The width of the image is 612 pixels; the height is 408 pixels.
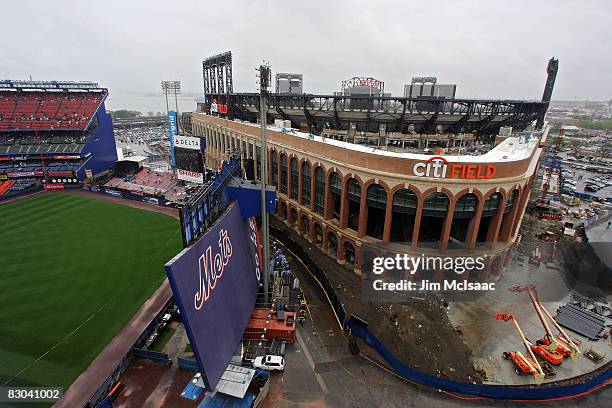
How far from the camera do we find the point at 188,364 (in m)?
25.5

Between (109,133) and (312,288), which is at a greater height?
(109,133)

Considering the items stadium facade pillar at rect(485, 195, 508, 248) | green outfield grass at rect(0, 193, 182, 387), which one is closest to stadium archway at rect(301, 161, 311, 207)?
green outfield grass at rect(0, 193, 182, 387)

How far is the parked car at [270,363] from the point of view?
25.8 m

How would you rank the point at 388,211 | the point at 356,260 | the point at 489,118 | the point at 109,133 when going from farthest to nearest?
the point at 109,133 → the point at 489,118 → the point at 356,260 → the point at 388,211

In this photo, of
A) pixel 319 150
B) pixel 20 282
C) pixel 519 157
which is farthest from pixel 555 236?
pixel 20 282

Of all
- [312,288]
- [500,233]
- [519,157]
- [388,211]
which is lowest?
[312,288]

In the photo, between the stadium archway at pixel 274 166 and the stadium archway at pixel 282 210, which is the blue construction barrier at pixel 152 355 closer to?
the stadium archway at pixel 282 210

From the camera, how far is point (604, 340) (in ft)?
97.9

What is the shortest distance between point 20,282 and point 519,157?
5799cm

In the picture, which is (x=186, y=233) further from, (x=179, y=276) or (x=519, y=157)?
(x=519, y=157)

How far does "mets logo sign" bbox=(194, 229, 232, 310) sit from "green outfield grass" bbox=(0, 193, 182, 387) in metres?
14.3

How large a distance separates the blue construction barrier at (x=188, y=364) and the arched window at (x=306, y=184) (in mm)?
27023
